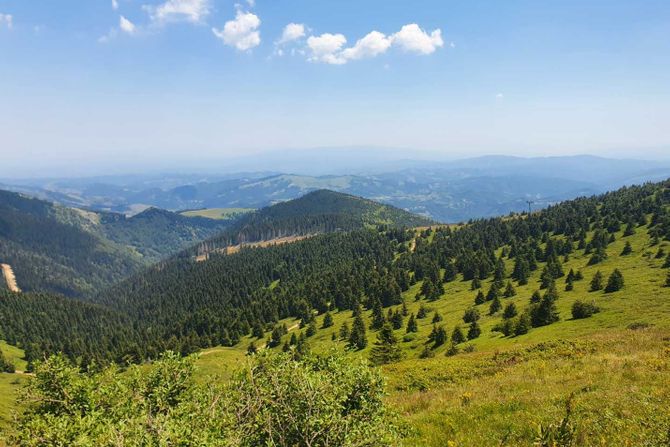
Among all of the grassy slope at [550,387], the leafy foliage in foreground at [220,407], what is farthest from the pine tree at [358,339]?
the leafy foliage in foreground at [220,407]

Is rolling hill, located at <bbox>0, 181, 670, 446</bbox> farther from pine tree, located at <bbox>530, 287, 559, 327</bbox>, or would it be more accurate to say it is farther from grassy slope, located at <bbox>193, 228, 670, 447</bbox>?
pine tree, located at <bbox>530, 287, 559, 327</bbox>

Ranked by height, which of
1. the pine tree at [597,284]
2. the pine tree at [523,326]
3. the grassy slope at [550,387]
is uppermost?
the grassy slope at [550,387]

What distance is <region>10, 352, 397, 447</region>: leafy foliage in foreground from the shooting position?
12664mm

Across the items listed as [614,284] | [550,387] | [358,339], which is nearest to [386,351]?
[358,339]

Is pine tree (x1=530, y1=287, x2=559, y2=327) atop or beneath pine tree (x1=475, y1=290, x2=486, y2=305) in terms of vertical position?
atop

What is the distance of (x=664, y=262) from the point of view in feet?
270

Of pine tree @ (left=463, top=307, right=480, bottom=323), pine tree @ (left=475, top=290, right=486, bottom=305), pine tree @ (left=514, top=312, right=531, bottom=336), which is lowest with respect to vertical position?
pine tree @ (left=475, top=290, right=486, bottom=305)

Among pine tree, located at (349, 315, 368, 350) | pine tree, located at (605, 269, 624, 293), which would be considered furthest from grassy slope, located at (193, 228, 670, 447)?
pine tree, located at (349, 315, 368, 350)

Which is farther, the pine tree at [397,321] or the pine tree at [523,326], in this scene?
the pine tree at [397,321]

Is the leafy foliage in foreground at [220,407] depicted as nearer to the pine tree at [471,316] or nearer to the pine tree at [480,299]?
the pine tree at [471,316]

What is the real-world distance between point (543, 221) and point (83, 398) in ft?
593

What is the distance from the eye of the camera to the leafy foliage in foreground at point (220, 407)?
41.5ft

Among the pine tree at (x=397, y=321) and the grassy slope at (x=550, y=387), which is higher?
the grassy slope at (x=550, y=387)

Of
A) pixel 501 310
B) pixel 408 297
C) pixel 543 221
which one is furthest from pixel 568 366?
pixel 543 221
